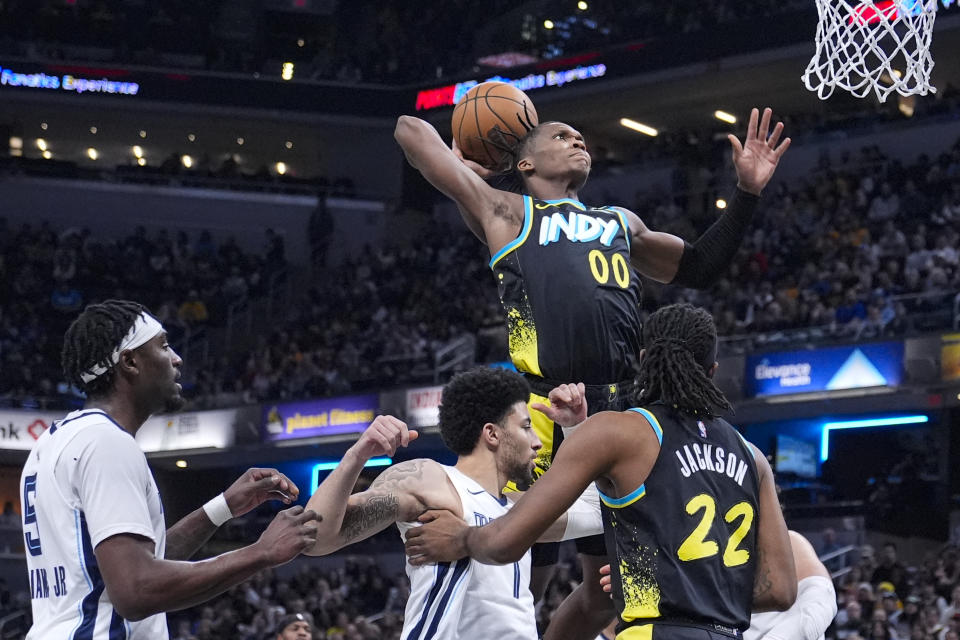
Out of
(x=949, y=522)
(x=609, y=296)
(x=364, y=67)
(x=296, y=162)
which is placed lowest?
(x=949, y=522)

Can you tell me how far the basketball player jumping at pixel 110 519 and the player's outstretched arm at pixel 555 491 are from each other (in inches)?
22.6

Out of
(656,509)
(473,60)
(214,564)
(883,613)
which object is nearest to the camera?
(214,564)

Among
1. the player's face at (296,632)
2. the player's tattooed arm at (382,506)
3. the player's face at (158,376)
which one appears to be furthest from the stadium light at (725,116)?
the player's face at (158,376)

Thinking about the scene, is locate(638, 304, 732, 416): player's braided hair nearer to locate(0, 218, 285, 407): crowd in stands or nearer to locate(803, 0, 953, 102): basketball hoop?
locate(803, 0, 953, 102): basketball hoop

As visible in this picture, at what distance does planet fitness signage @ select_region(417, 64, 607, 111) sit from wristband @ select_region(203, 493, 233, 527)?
2586 cm

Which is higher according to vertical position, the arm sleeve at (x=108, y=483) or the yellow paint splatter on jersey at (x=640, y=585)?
the arm sleeve at (x=108, y=483)

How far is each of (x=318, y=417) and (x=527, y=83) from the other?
10425 millimetres

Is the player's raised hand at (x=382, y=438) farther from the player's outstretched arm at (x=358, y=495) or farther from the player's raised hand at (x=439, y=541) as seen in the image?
the player's raised hand at (x=439, y=541)

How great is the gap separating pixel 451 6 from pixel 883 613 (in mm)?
25391

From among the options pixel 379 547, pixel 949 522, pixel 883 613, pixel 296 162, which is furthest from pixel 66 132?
pixel 883 613

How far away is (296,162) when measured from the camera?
38.3m

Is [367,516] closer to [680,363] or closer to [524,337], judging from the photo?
[524,337]

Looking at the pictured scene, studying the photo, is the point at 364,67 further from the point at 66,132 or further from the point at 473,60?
the point at 66,132

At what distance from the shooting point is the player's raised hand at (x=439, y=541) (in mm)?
4211
